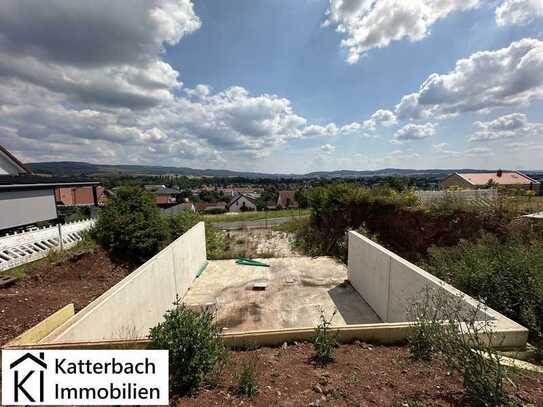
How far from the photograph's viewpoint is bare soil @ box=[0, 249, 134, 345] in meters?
3.40

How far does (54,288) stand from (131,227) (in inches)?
116

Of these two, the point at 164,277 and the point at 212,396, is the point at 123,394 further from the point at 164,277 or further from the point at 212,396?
the point at 164,277

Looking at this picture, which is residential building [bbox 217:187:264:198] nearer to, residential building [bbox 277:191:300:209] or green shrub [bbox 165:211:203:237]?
residential building [bbox 277:191:300:209]

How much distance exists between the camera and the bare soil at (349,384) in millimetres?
1575

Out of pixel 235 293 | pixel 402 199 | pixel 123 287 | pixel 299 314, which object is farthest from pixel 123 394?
pixel 402 199

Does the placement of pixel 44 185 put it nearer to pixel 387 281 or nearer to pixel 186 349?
pixel 186 349

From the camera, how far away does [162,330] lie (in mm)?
1850

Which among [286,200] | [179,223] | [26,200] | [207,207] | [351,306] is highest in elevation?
[26,200]

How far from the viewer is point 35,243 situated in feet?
22.8

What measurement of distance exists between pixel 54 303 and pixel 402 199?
967 centimetres

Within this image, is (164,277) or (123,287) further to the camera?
(164,277)

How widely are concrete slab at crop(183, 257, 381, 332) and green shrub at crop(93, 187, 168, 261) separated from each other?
222 centimetres

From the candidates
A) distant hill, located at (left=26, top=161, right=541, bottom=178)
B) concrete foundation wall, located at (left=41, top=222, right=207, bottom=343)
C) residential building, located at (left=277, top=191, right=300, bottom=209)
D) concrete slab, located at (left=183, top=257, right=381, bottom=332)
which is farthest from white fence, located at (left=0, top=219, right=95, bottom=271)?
distant hill, located at (left=26, top=161, right=541, bottom=178)
